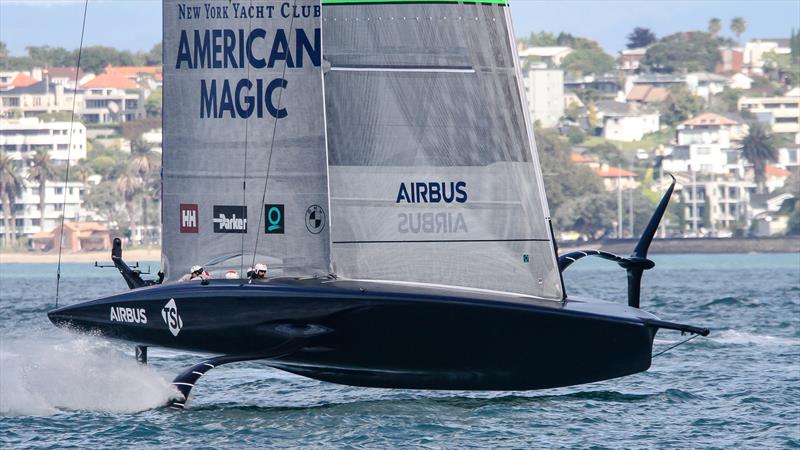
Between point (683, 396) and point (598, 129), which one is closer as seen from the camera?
point (683, 396)

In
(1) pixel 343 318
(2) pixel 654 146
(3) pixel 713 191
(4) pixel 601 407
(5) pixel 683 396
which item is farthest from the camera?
(2) pixel 654 146

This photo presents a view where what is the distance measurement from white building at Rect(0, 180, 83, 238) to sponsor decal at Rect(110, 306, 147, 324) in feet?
386

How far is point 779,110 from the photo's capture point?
19050 cm

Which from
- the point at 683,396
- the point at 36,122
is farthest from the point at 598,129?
the point at 683,396

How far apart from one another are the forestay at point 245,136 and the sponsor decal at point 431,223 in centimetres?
89

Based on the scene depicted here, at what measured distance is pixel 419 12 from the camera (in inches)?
598

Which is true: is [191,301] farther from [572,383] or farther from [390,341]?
[572,383]

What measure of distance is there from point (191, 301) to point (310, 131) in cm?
207

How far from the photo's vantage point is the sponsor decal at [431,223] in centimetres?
1518

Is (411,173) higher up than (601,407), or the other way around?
(411,173)

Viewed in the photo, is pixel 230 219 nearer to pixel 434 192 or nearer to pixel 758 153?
pixel 434 192

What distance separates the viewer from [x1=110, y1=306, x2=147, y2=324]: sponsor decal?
1565 cm

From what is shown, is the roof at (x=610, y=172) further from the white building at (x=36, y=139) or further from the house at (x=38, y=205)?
the white building at (x=36, y=139)

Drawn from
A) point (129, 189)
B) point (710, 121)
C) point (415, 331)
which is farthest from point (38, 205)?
point (415, 331)
